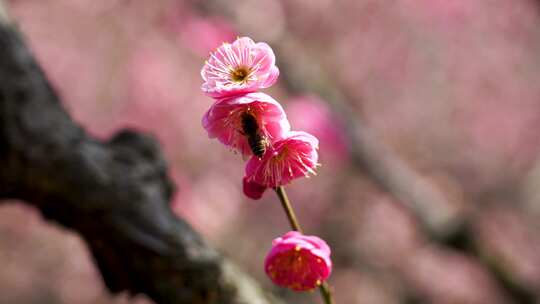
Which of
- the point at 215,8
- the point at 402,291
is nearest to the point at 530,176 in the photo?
the point at 402,291

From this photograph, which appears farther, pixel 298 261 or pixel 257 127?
pixel 298 261

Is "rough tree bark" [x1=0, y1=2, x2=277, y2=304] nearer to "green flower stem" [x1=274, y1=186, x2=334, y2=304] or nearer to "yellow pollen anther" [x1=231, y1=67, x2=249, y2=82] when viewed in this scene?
"green flower stem" [x1=274, y1=186, x2=334, y2=304]

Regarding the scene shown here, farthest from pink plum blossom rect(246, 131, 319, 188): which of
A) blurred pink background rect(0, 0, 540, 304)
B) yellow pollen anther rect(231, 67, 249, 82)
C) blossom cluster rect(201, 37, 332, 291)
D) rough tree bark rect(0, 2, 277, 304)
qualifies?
blurred pink background rect(0, 0, 540, 304)

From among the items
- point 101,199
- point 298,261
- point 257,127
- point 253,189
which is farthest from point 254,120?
point 101,199

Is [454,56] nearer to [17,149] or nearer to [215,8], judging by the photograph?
[215,8]

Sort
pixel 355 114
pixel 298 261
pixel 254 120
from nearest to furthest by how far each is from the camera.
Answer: pixel 254 120
pixel 298 261
pixel 355 114

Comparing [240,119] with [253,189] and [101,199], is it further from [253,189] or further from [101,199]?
[101,199]
